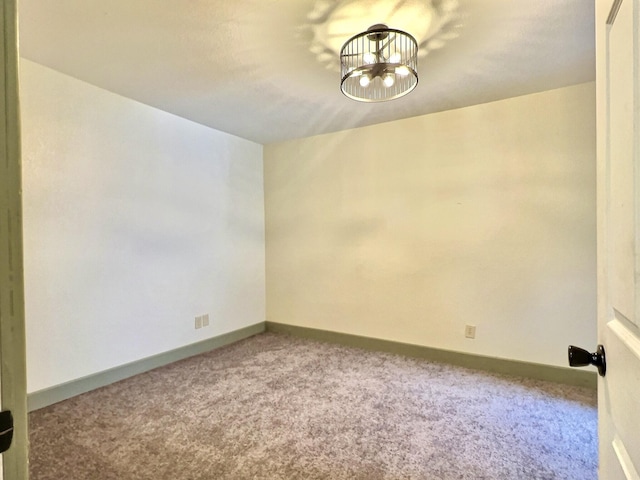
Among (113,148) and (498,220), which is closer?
(113,148)

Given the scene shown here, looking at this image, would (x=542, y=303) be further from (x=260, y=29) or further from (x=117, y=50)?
(x=117, y=50)

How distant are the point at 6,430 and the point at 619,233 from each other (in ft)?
3.73

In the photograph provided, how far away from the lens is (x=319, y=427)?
2.12m

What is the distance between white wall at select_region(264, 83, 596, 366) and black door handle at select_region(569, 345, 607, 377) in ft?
7.31

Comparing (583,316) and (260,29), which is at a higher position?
(260,29)

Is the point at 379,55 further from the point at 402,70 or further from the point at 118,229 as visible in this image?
the point at 118,229

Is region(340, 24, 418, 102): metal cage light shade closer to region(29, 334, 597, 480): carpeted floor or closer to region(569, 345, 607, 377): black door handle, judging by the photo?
region(569, 345, 607, 377): black door handle

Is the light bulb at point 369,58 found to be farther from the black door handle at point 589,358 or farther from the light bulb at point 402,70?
the black door handle at point 589,358

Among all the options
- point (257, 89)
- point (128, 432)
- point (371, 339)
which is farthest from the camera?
point (371, 339)

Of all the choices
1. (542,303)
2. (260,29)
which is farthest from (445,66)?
(542,303)

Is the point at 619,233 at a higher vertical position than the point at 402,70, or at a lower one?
lower

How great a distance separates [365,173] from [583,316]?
2.25 metres

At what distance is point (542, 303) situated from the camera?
2797 millimetres

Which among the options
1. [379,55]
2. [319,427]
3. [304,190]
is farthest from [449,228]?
[319,427]
